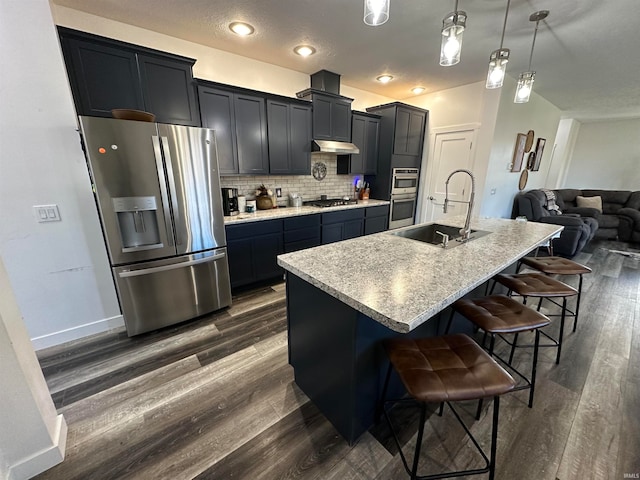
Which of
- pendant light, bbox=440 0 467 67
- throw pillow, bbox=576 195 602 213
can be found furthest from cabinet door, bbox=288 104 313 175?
throw pillow, bbox=576 195 602 213

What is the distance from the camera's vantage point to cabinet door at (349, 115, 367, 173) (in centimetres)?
393

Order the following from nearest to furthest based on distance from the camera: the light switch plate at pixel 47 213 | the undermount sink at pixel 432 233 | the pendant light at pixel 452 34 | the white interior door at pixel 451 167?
1. the pendant light at pixel 452 34
2. the light switch plate at pixel 47 213
3. the undermount sink at pixel 432 233
4. the white interior door at pixel 451 167

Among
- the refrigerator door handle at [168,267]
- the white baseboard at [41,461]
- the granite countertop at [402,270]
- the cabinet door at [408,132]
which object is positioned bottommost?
the white baseboard at [41,461]

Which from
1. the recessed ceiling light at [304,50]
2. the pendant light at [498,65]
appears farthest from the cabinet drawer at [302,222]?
the pendant light at [498,65]

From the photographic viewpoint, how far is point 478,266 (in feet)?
4.36

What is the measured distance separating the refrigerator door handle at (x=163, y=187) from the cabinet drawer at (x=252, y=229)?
1.98 feet

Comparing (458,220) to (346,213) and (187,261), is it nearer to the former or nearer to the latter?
(346,213)

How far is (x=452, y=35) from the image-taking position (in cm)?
152

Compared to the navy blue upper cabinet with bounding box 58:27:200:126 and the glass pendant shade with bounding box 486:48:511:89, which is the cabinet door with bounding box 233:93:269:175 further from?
the glass pendant shade with bounding box 486:48:511:89

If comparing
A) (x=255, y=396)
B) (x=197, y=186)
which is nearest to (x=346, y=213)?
(x=197, y=186)

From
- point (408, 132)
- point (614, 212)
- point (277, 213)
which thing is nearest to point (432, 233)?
point (277, 213)

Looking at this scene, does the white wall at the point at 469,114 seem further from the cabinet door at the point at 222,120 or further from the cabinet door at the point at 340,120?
the cabinet door at the point at 222,120

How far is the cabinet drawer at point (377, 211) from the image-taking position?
4.03m

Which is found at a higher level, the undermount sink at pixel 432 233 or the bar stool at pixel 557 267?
the undermount sink at pixel 432 233
